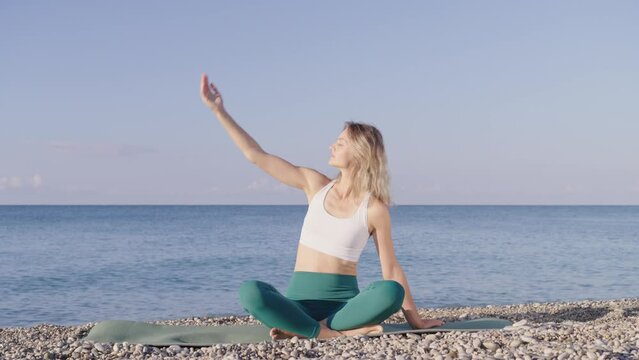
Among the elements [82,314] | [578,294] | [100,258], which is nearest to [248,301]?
[82,314]

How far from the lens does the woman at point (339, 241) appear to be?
5.07 m

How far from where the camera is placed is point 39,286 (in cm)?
1498

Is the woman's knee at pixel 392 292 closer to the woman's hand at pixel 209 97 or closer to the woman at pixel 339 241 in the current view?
the woman at pixel 339 241

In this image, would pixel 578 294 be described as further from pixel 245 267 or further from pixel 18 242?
pixel 18 242

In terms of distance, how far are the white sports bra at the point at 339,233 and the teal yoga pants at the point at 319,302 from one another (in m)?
0.19

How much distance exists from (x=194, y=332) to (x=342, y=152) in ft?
5.78

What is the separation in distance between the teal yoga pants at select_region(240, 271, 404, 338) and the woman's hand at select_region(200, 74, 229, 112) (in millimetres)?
1336

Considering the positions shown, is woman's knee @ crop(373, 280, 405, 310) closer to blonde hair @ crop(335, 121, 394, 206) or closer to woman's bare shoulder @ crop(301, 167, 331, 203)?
blonde hair @ crop(335, 121, 394, 206)

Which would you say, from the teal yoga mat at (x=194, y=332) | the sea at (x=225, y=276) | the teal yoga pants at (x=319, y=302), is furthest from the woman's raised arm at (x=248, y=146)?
the sea at (x=225, y=276)

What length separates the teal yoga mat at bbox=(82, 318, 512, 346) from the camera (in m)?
5.17

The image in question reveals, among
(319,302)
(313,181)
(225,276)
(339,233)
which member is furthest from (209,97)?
(225,276)

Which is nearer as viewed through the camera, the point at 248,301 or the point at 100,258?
the point at 248,301

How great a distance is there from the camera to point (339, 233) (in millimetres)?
5191

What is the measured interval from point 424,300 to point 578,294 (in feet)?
11.0
